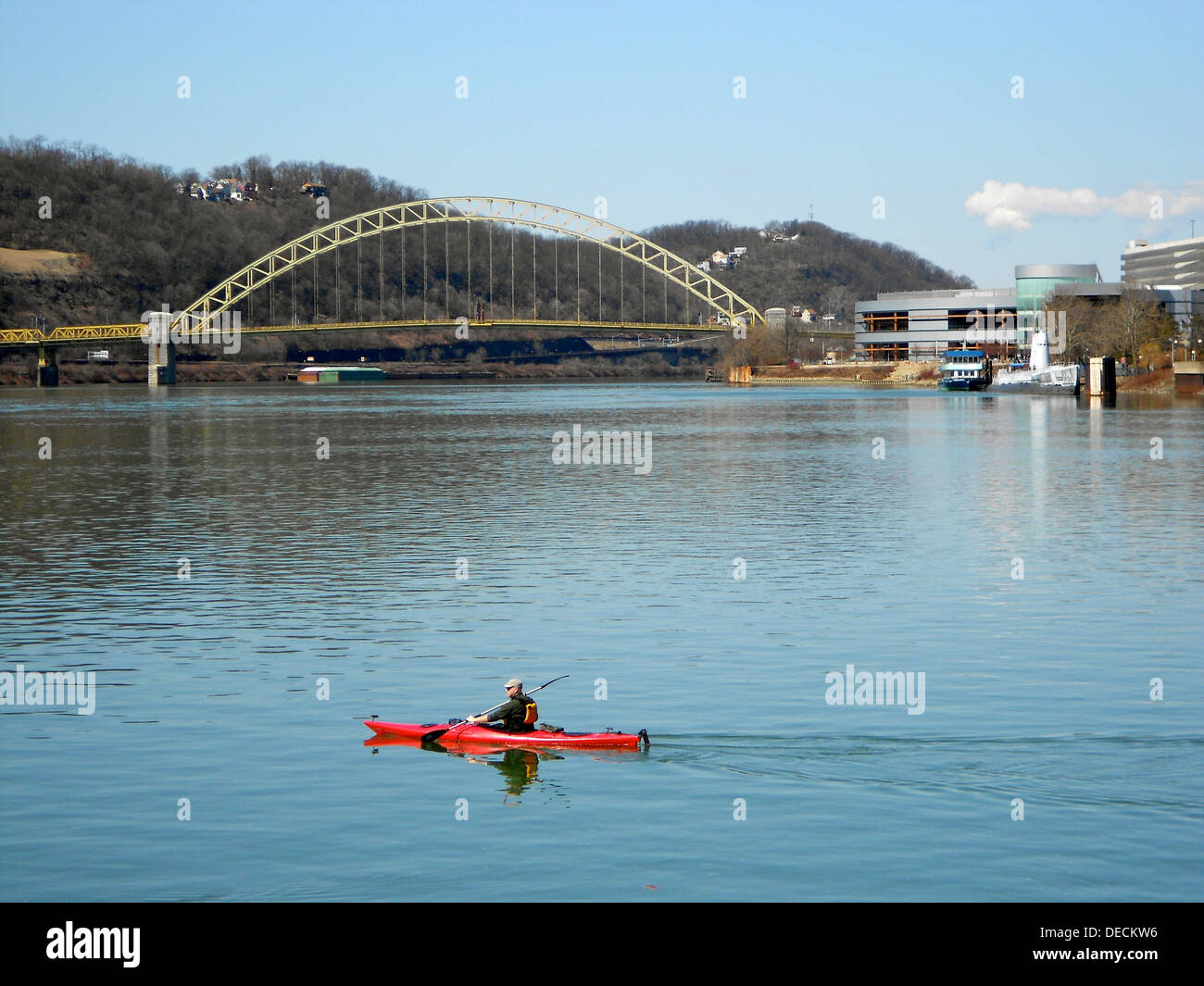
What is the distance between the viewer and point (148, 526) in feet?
157

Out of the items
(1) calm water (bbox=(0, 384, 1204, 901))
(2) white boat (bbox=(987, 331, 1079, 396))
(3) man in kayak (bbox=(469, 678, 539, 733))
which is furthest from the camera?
(2) white boat (bbox=(987, 331, 1079, 396))

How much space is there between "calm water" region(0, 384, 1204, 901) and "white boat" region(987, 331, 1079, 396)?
108 m

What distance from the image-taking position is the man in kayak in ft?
68.8

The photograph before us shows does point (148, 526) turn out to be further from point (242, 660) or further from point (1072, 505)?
point (1072, 505)

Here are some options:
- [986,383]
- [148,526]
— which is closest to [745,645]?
[148,526]

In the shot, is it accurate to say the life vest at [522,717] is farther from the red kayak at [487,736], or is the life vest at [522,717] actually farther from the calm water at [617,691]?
the calm water at [617,691]

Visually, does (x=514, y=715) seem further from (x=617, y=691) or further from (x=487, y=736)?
(x=617, y=691)

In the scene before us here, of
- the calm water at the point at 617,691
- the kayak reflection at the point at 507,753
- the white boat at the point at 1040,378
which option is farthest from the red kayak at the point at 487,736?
the white boat at the point at 1040,378

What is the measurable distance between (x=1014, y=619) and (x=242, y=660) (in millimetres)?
15704

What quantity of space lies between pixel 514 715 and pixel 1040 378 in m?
160

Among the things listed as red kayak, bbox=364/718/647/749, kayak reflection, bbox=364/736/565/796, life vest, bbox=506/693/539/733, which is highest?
life vest, bbox=506/693/539/733

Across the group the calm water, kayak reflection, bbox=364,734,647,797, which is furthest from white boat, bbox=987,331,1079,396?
kayak reflection, bbox=364,734,647,797

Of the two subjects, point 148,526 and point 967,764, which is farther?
point 148,526

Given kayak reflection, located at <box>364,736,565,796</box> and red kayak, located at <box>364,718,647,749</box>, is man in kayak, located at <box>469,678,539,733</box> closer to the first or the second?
red kayak, located at <box>364,718,647,749</box>
